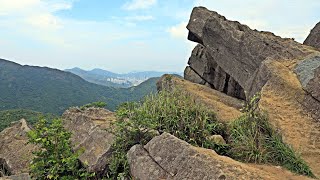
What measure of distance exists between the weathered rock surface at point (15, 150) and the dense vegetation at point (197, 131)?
469cm

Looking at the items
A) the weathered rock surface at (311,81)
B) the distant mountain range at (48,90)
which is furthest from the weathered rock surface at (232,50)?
the distant mountain range at (48,90)

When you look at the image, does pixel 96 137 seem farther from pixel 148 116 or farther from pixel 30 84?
pixel 30 84

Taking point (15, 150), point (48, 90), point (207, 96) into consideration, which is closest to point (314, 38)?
point (207, 96)

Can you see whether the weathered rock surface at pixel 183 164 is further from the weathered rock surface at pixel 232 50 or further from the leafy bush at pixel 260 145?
the weathered rock surface at pixel 232 50

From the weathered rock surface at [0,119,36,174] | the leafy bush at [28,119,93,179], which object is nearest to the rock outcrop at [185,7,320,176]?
the leafy bush at [28,119,93,179]

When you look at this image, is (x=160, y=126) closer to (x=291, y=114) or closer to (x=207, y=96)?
(x=291, y=114)

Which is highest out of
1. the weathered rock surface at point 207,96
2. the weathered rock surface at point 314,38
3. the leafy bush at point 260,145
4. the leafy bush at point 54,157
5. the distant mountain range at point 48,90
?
the weathered rock surface at point 314,38

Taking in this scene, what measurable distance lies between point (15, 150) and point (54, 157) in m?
5.92

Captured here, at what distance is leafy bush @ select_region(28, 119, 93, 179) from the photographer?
28.6 ft

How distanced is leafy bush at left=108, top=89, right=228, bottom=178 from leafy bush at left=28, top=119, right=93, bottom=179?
99 centimetres

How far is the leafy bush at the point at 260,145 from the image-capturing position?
7.62 metres

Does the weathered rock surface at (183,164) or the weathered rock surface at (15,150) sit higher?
the weathered rock surface at (183,164)

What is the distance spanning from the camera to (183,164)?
696 cm

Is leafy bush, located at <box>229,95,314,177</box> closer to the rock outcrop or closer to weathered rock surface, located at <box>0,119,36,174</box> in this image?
the rock outcrop
